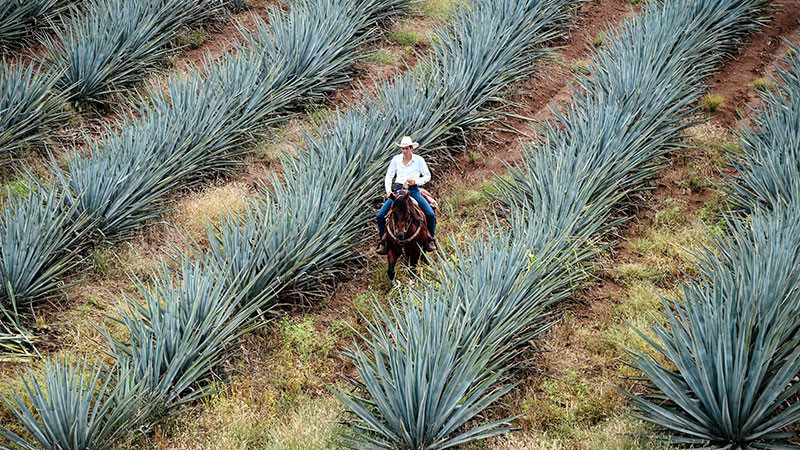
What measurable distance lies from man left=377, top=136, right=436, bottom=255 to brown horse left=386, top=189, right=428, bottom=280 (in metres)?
0.10

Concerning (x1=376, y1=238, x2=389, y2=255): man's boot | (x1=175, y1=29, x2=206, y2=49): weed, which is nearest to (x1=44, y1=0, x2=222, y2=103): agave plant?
(x1=175, y1=29, x2=206, y2=49): weed

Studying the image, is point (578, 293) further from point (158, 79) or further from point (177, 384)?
point (158, 79)

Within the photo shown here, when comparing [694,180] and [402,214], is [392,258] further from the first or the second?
[694,180]

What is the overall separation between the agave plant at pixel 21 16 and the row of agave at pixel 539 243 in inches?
363

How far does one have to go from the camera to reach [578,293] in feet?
24.9

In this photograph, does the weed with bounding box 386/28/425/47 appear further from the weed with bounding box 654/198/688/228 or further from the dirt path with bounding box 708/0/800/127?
the weed with bounding box 654/198/688/228

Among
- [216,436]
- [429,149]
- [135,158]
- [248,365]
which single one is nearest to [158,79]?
A: [135,158]

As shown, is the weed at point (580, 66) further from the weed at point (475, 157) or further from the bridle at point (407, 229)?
the bridle at point (407, 229)

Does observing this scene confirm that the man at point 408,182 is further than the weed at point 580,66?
No

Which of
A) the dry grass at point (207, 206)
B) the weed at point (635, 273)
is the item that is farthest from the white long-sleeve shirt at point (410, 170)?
the weed at point (635, 273)

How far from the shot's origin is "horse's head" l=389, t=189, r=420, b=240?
7.34m

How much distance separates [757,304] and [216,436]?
4.82 m

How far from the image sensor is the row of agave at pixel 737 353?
16.8 feet

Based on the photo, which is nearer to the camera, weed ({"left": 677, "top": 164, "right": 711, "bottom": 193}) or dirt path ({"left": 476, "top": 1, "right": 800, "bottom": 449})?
dirt path ({"left": 476, "top": 1, "right": 800, "bottom": 449})
